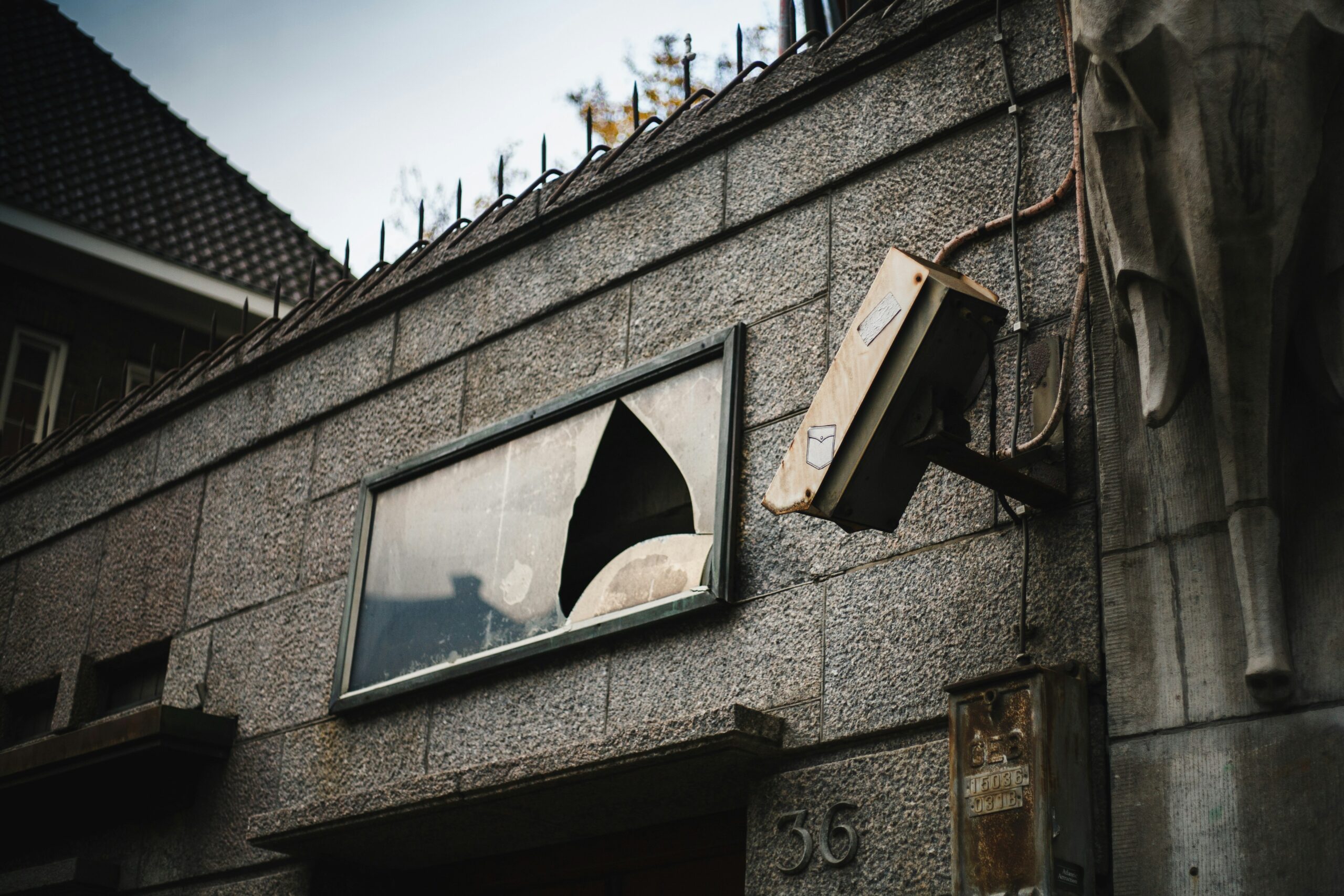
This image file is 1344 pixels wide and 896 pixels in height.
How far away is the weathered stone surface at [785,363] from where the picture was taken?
17.8ft

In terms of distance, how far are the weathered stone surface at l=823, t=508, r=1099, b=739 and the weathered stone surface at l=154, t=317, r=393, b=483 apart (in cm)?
330

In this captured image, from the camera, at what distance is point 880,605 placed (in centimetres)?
481

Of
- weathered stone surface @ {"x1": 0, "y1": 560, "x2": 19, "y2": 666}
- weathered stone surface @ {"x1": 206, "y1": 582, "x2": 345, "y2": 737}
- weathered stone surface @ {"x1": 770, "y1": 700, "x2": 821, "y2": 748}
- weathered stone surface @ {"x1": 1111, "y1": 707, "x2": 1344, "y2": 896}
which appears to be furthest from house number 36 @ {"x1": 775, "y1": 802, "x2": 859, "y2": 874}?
weathered stone surface @ {"x1": 0, "y1": 560, "x2": 19, "y2": 666}

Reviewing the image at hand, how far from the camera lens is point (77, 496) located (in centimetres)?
908

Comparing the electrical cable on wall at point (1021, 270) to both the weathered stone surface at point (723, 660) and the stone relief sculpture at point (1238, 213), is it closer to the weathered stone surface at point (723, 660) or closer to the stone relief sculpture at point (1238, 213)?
the stone relief sculpture at point (1238, 213)

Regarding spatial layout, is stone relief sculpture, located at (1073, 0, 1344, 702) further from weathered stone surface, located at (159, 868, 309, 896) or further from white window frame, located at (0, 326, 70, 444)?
white window frame, located at (0, 326, 70, 444)

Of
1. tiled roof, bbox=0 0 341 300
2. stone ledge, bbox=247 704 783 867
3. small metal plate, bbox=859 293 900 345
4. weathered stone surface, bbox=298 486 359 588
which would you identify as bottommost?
stone ledge, bbox=247 704 783 867

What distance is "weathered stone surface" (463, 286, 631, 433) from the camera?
6.32 metres

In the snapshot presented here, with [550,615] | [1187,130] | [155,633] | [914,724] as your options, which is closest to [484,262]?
[550,615]

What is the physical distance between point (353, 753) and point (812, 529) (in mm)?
2407

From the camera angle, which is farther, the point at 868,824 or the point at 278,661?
the point at 278,661

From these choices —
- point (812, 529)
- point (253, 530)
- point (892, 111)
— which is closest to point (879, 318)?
point (812, 529)

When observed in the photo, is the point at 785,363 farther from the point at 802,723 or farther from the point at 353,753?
the point at 353,753

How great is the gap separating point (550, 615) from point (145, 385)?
14.0 feet
